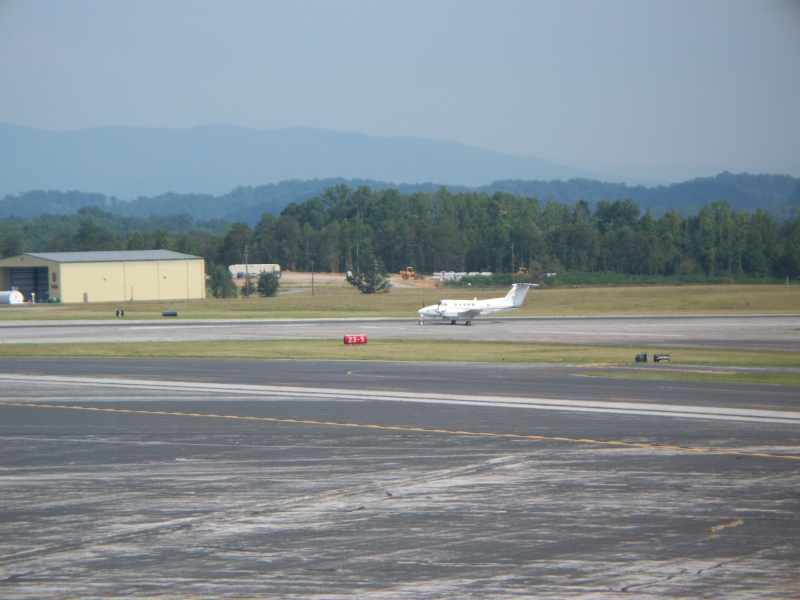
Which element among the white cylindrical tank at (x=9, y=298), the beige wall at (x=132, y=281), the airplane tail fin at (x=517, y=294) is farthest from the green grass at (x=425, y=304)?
the airplane tail fin at (x=517, y=294)

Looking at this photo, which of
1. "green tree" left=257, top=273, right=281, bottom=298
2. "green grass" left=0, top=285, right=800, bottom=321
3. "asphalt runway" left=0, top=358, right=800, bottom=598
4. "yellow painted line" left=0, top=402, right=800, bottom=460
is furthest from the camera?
"green tree" left=257, top=273, right=281, bottom=298

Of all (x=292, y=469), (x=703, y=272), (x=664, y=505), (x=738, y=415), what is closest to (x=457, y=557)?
(x=664, y=505)

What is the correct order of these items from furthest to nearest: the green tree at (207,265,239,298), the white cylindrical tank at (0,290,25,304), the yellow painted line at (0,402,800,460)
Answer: the green tree at (207,265,239,298), the white cylindrical tank at (0,290,25,304), the yellow painted line at (0,402,800,460)

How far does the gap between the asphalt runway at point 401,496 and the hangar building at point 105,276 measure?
102m

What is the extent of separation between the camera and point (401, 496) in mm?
15445

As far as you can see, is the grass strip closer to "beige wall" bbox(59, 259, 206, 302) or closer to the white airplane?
the white airplane

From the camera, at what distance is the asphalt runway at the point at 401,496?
1113cm

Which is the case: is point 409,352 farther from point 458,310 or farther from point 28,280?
point 28,280

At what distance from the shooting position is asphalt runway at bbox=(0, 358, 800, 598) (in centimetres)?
1113

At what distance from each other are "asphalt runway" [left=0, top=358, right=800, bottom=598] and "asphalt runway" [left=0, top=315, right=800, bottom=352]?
99.7ft

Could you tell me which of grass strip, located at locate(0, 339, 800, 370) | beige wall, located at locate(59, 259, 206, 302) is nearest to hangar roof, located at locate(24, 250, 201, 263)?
beige wall, located at locate(59, 259, 206, 302)

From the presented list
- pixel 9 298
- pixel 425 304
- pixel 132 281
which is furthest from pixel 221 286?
pixel 425 304

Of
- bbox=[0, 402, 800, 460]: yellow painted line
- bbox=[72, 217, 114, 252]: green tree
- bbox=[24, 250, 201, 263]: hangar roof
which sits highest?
bbox=[72, 217, 114, 252]: green tree

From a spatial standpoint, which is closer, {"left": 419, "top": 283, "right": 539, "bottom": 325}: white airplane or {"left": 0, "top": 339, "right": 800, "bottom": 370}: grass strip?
{"left": 0, "top": 339, "right": 800, "bottom": 370}: grass strip
